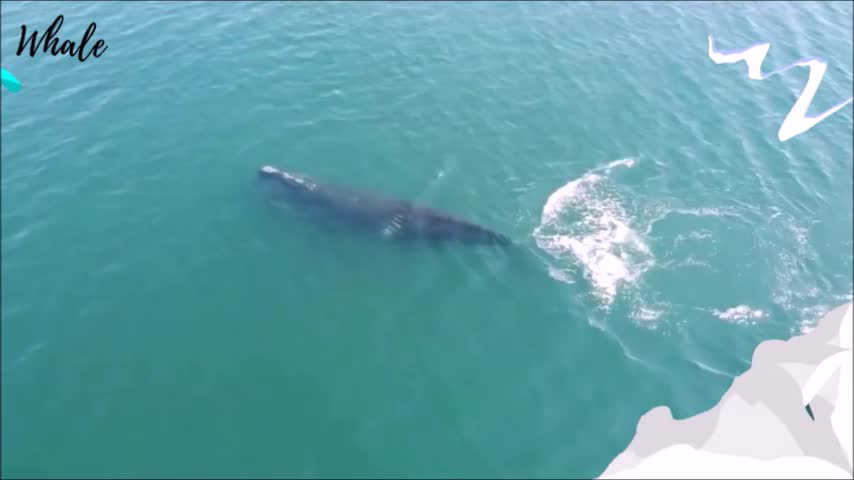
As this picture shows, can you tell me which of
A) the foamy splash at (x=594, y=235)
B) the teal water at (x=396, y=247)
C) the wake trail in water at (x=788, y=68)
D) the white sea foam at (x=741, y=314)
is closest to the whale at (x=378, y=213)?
the teal water at (x=396, y=247)

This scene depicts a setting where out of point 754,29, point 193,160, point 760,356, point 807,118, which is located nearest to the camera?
point 760,356

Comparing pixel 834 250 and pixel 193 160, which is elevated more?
pixel 193 160

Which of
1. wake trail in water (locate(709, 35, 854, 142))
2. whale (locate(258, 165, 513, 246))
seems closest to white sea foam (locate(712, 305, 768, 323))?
whale (locate(258, 165, 513, 246))

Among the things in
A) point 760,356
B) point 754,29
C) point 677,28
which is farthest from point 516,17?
point 760,356

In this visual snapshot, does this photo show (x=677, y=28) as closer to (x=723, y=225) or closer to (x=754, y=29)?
(x=754, y=29)

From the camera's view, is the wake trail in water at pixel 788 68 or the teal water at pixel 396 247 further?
the wake trail in water at pixel 788 68

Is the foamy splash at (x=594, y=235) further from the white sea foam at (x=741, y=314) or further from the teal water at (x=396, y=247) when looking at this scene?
the white sea foam at (x=741, y=314)

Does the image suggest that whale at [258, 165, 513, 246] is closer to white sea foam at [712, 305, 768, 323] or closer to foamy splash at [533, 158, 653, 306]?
foamy splash at [533, 158, 653, 306]
